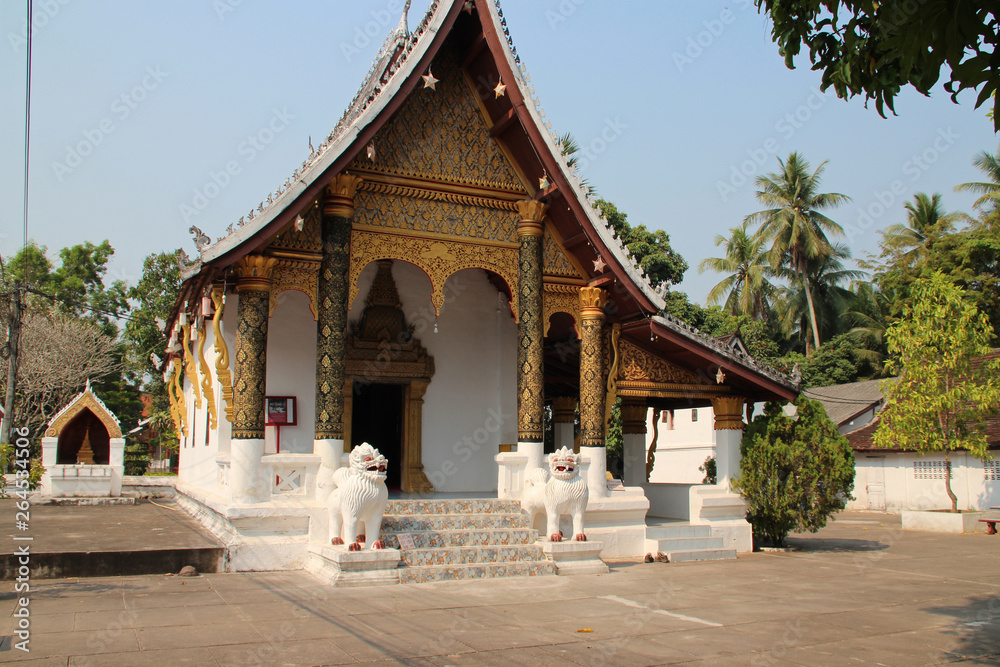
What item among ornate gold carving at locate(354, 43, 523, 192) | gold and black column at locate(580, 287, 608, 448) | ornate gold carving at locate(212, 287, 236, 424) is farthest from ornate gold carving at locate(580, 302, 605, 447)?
ornate gold carving at locate(212, 287, 236, 424)

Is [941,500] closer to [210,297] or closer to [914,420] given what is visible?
[914,420]

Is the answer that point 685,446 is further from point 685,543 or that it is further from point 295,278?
point 295,278

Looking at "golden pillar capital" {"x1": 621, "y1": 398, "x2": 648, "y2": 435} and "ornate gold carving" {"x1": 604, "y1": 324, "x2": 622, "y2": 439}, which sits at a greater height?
"ornate gold carving" {"x1": 604, "y1": 324, "x2": 622, "y2": 439}

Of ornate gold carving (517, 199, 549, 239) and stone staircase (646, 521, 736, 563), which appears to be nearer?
stone staircase (646, 521, 736, 563)

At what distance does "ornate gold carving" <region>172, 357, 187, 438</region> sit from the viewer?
14.1 meters

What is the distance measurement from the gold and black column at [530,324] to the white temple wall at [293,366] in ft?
8.73

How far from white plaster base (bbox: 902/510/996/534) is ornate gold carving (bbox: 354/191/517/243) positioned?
11.0m

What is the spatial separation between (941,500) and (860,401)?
21.4 ft

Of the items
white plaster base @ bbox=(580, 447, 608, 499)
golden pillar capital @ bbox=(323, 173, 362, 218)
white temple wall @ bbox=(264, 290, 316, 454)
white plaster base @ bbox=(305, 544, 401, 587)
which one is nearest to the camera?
white plaster base @ bbox=(305, 544, 401, 587)

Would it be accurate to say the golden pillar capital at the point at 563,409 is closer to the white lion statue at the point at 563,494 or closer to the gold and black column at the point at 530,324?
the gold and black column at the point at 530,324

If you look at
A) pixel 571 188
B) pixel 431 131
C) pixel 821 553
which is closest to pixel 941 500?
pixel 821 553

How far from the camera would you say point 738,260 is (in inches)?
1502

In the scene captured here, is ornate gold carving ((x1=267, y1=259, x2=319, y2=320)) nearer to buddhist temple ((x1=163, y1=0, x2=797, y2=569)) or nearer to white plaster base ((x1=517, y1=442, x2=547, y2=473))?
buddhist temple ((x1=163, y1=0, x2=797, y2=569))

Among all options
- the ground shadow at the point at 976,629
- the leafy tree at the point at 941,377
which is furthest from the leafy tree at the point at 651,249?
the ground shadow at the point at 976,629
